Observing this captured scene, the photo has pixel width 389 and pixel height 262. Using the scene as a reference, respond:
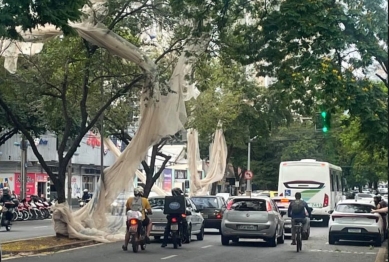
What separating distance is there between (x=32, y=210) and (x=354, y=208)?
2053 centimetres

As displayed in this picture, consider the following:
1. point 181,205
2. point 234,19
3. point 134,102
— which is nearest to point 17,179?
point 134,102

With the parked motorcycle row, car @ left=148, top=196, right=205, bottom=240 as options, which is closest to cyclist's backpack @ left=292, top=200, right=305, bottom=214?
car @ left=148, top=196, right=205, bottom=240

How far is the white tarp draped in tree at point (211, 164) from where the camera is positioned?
127 feet

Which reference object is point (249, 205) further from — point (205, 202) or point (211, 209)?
point (205, 202)

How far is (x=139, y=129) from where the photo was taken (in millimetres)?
23484

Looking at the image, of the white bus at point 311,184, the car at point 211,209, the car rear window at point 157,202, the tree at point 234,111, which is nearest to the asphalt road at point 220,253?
the car rear window at point 157,202

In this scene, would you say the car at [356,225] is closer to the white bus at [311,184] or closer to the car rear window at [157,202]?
the car rear window at [157,202]

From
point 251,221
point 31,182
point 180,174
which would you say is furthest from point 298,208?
point 180,174

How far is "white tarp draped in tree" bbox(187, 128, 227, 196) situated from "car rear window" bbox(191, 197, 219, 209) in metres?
8.99

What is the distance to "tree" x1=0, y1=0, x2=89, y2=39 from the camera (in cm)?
1331

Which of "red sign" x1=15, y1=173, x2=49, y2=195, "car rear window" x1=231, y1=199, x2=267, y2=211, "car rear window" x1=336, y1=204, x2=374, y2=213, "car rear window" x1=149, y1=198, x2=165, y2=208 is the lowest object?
"car rear window" x1=336, y1=204, x2=374, y2=213

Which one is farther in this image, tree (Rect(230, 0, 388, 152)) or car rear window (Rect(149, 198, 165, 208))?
car rear window (Rect(149, 198, 165, 208))

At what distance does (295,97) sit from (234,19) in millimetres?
2714

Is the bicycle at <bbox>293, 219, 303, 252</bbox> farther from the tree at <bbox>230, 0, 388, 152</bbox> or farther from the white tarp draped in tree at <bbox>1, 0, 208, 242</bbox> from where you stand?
the tree at <bbox>230, 0, 388, 152</bbox>
